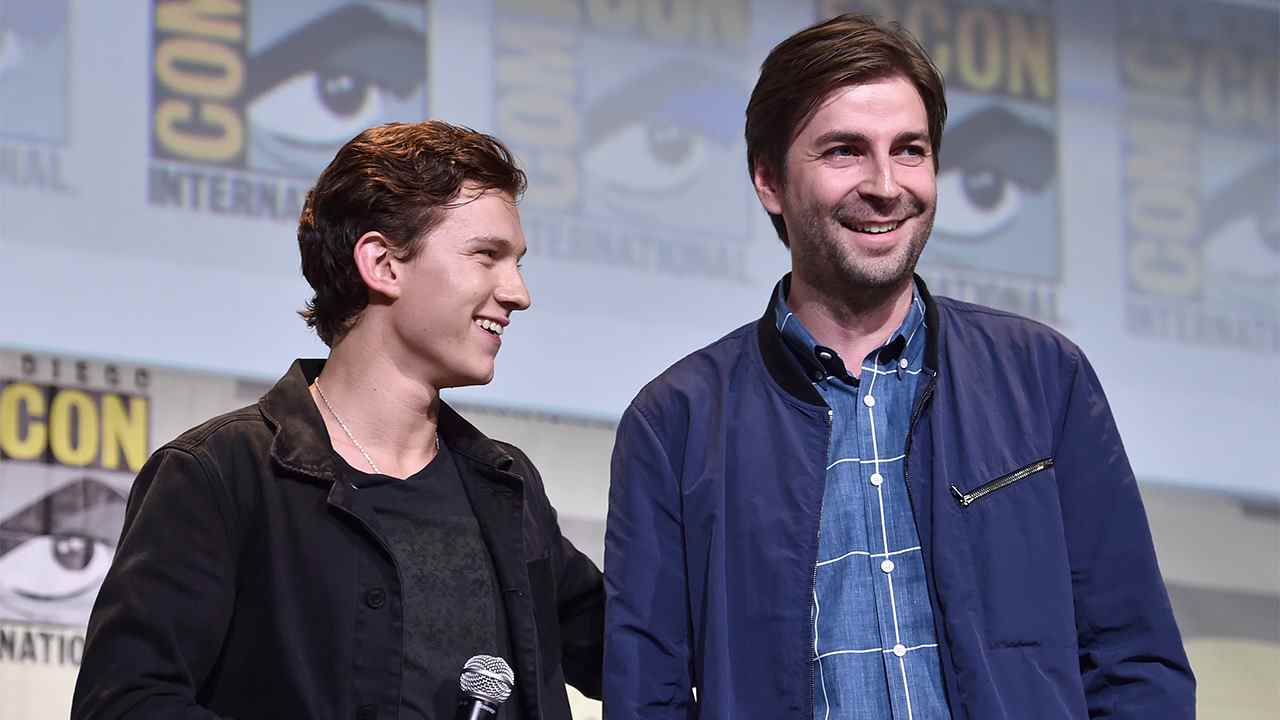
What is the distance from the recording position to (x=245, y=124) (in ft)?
12.0

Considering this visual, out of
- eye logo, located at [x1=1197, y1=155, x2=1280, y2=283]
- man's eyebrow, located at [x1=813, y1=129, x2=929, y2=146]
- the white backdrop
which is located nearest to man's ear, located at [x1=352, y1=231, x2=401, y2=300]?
man's eyebrow, located at [x1=813, y1=129, x2=929, y2=146]

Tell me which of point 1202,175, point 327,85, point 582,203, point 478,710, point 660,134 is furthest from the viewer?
point 1202,175

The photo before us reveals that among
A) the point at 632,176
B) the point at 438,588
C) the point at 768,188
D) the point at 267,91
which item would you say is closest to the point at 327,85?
the point at 267,91

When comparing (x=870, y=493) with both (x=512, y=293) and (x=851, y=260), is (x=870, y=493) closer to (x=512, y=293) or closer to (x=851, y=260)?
(x=851, y=260)

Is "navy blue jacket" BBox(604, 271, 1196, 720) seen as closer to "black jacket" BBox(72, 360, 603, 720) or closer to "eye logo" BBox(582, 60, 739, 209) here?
"black jacket" BBox(72, 360, 603, 720)

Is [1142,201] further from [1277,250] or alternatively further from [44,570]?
[44,570]

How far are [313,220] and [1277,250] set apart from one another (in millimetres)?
3105

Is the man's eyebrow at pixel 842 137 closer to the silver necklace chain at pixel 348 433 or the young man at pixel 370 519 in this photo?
the young man at pixel 370 519

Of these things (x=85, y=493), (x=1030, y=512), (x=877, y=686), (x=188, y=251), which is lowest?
(x=877, y=686)

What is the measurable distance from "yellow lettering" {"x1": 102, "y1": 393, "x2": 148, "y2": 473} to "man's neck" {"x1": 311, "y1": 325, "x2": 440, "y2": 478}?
125 cm

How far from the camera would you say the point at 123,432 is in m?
3.45

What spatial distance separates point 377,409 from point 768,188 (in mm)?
620

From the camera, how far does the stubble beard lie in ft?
7.00

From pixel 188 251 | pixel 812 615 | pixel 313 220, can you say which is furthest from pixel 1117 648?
pixel 188 251
